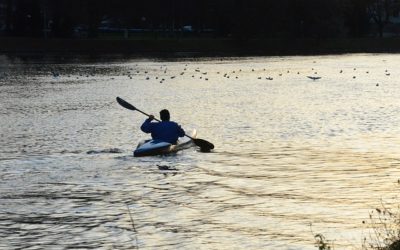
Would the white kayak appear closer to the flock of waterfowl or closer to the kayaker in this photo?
the kayaker

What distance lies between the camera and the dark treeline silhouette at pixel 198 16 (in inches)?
5044

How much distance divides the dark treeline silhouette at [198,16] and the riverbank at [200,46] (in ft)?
5.78

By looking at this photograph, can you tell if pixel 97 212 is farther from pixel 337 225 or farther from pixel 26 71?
pixel 26 71

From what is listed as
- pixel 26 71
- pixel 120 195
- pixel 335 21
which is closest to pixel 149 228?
pixel 120 195

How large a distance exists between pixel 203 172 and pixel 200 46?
103 metres

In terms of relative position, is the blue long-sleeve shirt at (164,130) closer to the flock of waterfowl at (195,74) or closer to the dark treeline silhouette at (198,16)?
the flock of waterfowl at (195,74)

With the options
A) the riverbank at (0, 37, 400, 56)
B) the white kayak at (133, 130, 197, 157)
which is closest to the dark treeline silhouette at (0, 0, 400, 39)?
the riverbank at (0, 37, 400, 56)

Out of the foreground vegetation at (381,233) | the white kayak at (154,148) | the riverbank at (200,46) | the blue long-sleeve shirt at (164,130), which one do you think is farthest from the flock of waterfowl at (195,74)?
the foreground vegetation at (381,233)

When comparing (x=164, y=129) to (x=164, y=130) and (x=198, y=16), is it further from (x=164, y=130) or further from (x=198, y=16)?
(x=198, y=16)

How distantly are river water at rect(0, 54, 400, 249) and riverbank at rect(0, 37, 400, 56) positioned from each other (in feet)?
213

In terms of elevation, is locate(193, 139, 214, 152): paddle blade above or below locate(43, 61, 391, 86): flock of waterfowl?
above

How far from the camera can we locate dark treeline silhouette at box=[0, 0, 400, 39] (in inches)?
5044

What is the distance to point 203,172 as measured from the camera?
88.4 ft

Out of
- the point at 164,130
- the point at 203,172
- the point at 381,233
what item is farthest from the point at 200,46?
the point at 381,233
